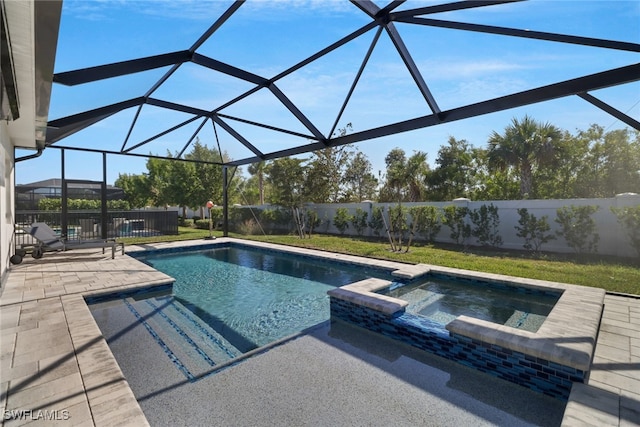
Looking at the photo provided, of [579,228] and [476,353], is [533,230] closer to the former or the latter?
[579,228]

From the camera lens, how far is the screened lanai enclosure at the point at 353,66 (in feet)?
12.8

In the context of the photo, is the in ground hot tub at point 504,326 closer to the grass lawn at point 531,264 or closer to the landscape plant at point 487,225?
the grass lawn at point 531,264

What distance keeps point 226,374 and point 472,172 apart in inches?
951

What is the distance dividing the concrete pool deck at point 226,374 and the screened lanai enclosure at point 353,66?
314 centimetres

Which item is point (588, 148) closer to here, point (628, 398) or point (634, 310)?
point (634, 310)

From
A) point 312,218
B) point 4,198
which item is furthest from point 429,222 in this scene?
point 4,198

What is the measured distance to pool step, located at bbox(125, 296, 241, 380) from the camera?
3.67 meters

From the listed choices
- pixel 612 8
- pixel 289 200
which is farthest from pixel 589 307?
pixel 289 200

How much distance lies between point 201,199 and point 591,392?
2163cm

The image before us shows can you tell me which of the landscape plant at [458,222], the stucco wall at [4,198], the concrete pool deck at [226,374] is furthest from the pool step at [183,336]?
the landscape plant at [458,222]

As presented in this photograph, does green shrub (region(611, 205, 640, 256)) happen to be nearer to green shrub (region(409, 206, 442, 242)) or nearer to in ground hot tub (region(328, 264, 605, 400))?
in ground hot tub (region(328, 264, 605, 400))

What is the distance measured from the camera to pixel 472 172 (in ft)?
76.9

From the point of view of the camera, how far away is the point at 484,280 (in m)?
6.52

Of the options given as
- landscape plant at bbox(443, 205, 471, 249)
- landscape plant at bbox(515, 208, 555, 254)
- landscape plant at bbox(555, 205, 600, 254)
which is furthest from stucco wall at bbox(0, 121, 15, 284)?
landscape plant at bbox(555, 205, 600, 254)
